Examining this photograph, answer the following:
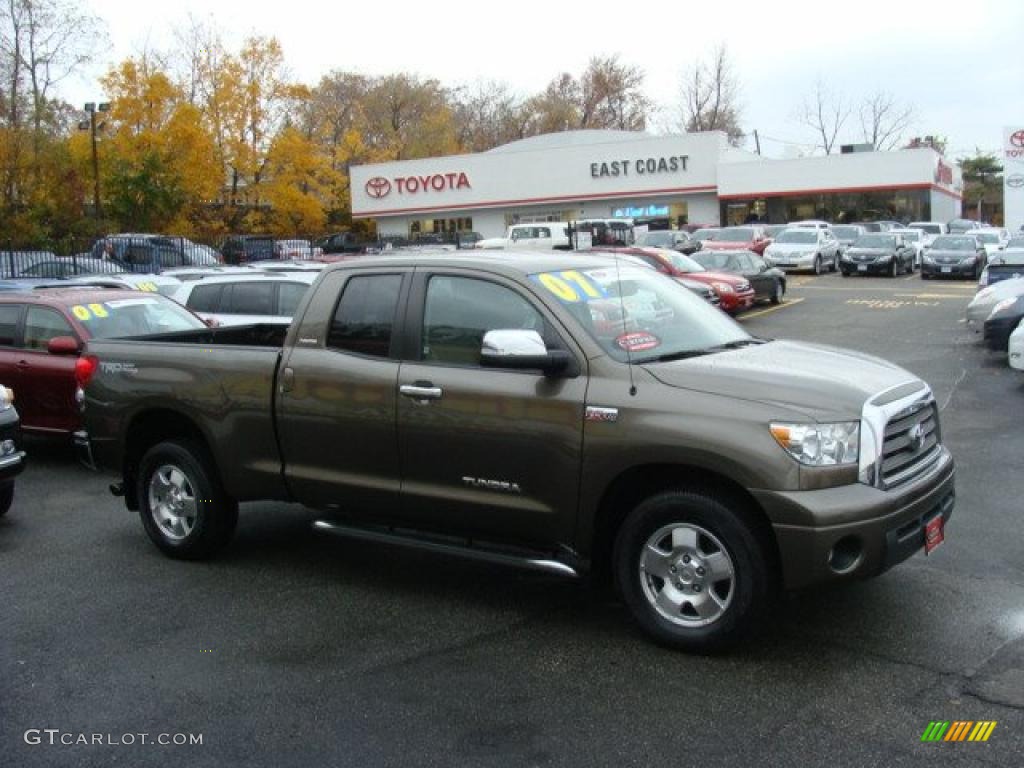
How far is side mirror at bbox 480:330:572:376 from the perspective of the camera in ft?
16.4

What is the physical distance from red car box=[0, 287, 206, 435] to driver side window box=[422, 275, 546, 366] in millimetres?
5227

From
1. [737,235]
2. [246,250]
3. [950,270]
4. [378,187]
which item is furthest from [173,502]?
[378,187]

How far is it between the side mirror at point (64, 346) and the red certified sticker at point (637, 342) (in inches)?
253

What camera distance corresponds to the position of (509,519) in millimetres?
5281

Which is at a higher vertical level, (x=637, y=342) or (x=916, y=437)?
(x=637, y=342)

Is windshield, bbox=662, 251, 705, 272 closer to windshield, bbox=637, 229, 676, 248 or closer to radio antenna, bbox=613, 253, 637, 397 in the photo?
windshield, bbox=637, 229, 676, 248

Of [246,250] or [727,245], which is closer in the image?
[727,245]

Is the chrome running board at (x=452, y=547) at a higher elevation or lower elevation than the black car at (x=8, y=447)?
lower

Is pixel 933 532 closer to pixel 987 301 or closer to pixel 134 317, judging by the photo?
pixel 134 317

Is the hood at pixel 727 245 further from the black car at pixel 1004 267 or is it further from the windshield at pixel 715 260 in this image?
the black car at pixel 1004 267

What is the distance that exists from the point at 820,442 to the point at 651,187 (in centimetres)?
5062

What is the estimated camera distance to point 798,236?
1400 inches

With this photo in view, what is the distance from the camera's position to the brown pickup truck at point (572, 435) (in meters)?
4.63

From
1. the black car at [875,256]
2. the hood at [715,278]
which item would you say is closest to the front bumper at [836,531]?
the hood at [715,278]
